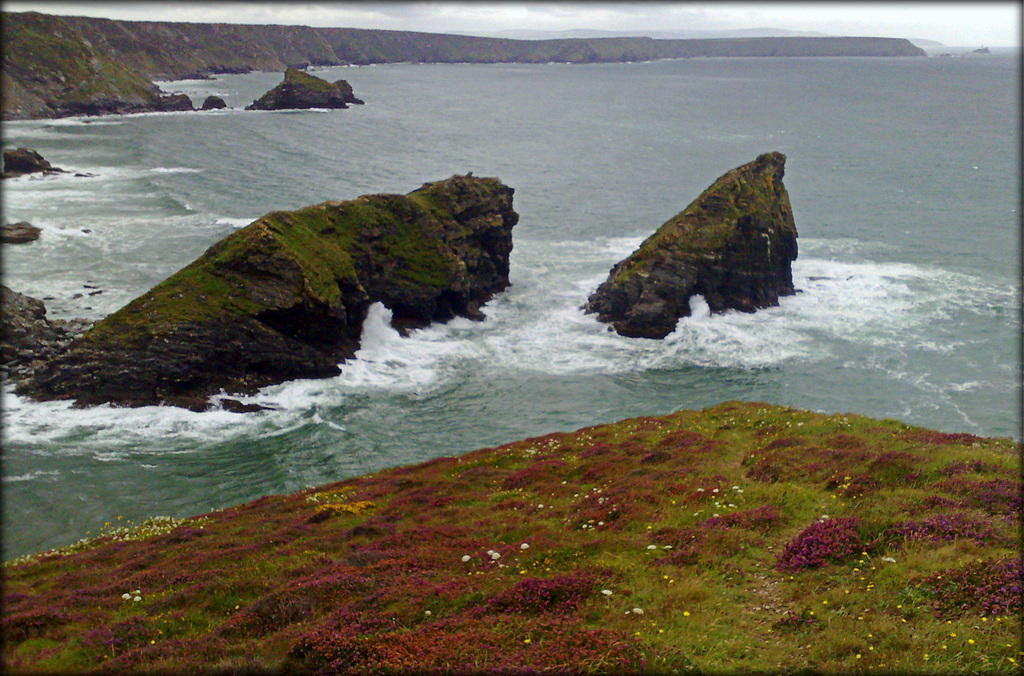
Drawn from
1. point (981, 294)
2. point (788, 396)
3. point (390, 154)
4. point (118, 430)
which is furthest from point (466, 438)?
point (390, 154)

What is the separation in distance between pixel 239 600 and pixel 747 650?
437 inches

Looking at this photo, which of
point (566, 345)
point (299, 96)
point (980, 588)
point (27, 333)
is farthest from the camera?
point (299, 96)

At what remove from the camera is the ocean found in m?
35.3

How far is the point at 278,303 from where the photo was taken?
147 ft

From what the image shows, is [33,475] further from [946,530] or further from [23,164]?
[23,164]

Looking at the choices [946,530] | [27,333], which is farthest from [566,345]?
[946,530]

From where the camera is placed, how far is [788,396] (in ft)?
152

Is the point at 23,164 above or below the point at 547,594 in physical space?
above

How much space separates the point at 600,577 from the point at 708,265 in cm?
4946

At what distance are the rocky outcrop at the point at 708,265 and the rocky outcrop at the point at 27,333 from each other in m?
40.7

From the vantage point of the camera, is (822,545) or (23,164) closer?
(822,545)

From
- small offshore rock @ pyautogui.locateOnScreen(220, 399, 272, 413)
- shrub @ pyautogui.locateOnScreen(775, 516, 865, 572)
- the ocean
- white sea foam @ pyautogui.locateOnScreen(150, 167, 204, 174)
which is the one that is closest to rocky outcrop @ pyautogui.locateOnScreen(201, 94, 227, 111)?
the ocean

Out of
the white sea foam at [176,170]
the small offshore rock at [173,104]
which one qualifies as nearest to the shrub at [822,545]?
the white sea foam at [176,170]

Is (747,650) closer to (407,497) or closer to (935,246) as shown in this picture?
(407,497)
